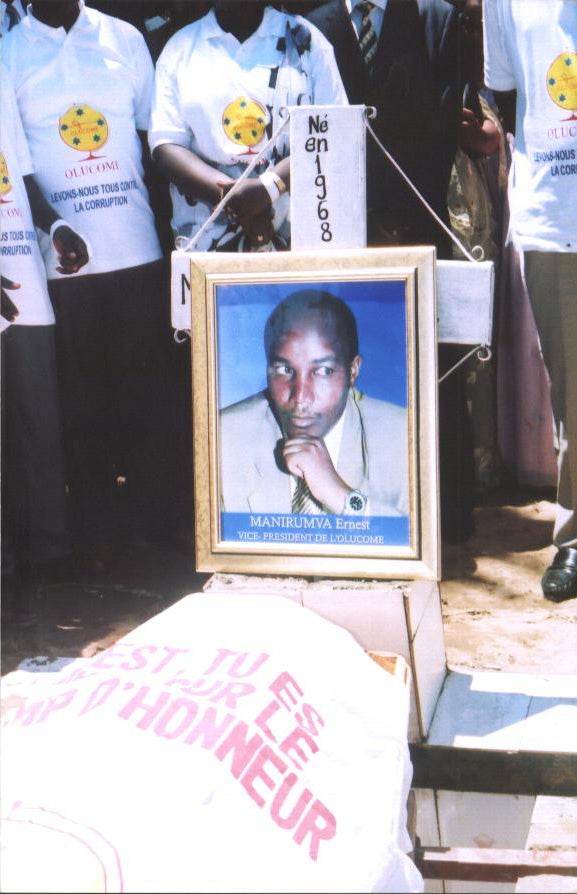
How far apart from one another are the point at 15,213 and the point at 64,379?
501mm

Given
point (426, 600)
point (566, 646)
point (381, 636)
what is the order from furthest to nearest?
point (566, 646)
point (426, 600)
point (381, 636)

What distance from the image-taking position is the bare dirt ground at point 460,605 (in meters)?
2.78

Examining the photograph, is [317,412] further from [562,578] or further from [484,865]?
[562,578]

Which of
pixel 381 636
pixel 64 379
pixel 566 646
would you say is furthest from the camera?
pixel 64 379

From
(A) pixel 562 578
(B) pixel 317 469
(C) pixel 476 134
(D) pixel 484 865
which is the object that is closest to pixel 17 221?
(C) pixel 476 134

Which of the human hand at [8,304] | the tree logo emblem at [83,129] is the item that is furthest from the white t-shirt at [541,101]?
the human hand at [8,304]

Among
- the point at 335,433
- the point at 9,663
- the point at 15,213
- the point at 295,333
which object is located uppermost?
the point at 15,213

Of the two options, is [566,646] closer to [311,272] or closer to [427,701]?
[427,701]

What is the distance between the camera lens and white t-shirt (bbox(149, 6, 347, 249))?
9.29 ft

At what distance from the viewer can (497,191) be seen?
3703mm

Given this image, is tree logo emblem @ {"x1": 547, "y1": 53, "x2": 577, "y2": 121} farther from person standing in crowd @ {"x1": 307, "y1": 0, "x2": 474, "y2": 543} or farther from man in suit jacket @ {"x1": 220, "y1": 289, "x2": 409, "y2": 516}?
man in suit jacket @ {"x1": 220, "y1": 289, "x2": 409, "y2": 516}

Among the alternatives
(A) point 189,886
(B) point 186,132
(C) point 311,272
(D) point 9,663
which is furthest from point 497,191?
(A) point 189,886

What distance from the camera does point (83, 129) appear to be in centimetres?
299

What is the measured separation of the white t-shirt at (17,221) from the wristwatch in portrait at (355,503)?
143 centimetres
